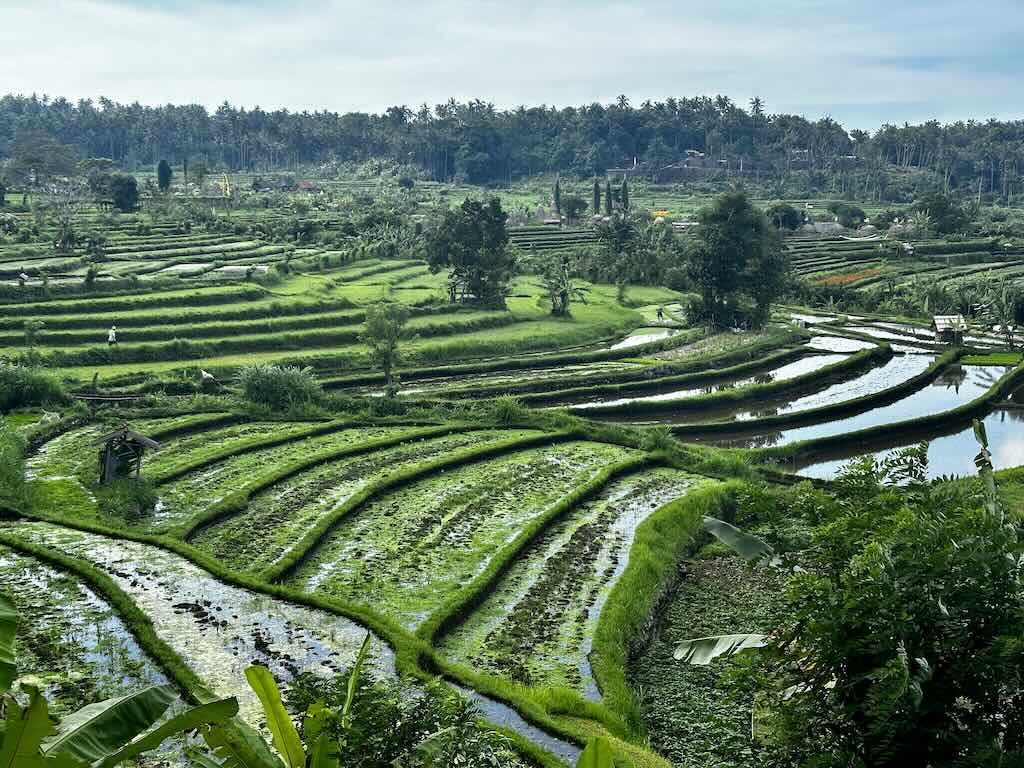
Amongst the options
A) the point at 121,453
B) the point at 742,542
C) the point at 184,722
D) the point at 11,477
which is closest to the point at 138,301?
the point at 121,453

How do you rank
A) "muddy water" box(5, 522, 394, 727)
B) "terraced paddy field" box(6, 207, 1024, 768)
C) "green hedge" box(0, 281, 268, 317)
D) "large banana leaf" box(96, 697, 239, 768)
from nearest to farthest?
"large banana leaf" box(96, 697, 239, 768), "muddy water" box(5, 522, 394, 727), "terraced paddy field" box(6, 207, 1024, 768), "green hedge" box(0, 281, 268, 317)

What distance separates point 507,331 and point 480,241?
6877 millimetres

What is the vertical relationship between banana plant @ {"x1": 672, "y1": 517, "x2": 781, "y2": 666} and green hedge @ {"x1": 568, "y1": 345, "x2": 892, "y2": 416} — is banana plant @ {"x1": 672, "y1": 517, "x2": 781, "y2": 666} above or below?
above

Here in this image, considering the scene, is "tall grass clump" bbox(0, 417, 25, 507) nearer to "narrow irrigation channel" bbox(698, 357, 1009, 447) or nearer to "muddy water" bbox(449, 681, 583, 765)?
"muddy water" bbox(449, 681, 583, 765)

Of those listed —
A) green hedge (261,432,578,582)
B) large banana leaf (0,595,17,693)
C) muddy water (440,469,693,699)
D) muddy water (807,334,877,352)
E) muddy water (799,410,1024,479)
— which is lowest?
muddy water (799,410,1024,479)

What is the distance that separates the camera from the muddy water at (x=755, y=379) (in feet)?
120

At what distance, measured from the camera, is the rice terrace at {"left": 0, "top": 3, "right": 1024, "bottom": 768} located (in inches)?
372

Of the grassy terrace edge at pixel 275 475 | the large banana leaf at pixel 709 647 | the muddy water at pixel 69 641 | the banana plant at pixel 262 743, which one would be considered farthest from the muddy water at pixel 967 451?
the banana plant at pixel 262 743

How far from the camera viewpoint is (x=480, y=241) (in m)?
52.8

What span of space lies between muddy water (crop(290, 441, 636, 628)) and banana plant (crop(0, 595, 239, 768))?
32.3 ft

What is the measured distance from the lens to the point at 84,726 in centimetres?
719

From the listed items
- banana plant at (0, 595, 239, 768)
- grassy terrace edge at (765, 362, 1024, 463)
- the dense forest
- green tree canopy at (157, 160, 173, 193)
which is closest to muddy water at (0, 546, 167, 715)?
banana plant at (0, 595, 239, 768)

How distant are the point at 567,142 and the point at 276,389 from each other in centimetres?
10825

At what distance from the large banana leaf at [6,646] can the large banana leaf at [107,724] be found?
485 mm
